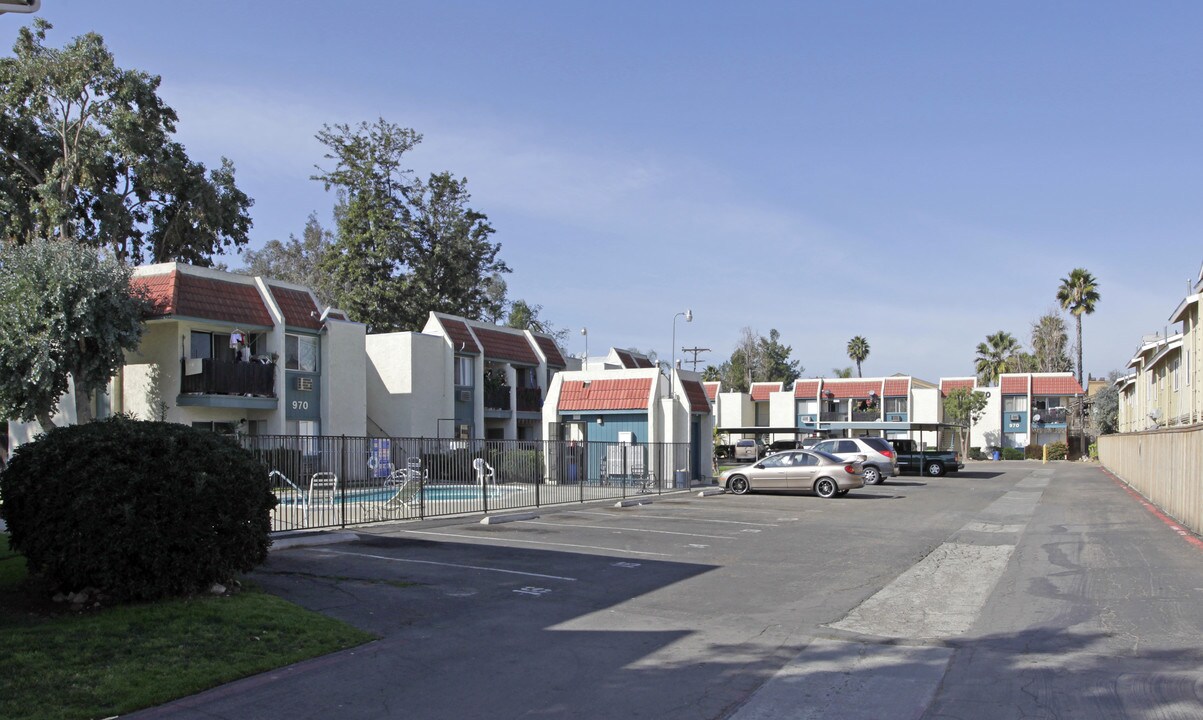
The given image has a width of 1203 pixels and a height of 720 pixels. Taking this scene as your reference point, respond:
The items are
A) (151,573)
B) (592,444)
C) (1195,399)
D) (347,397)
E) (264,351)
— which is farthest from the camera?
(347,397)

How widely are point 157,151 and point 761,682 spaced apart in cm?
3757

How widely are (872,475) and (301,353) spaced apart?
70.3 feet

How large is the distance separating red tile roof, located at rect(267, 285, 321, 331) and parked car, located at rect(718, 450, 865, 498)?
15509 millimetres

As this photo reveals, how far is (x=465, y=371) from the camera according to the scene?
41.7 metres

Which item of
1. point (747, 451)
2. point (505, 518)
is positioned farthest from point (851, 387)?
point (505, 518)

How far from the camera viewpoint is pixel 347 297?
48.8 meters

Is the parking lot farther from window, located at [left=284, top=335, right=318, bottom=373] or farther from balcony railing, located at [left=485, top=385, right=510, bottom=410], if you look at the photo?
balcony railing, located at [left=485, top=385, right=510, bottom=410]

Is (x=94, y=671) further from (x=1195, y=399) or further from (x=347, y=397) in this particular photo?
(x=1195, y=399)

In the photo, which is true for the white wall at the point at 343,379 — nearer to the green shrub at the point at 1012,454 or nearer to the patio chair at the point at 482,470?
the patio chair at the point at 482,470

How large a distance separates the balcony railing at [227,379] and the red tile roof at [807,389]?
54.4m

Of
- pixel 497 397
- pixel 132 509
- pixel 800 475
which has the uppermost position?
pixel 497 397

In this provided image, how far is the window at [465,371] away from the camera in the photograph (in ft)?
135

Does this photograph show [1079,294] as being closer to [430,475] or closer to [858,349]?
[858,349]

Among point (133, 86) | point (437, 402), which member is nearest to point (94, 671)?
point (437, 402)
